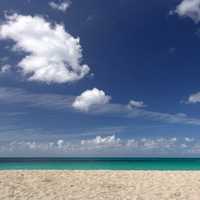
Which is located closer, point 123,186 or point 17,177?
point 123,186

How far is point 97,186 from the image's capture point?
13477 millimetres

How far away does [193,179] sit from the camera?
1606cm

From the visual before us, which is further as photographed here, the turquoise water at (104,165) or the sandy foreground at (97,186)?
the turquoise water at (104,165)

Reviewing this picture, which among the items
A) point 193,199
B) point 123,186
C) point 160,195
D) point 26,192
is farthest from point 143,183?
point 26,192

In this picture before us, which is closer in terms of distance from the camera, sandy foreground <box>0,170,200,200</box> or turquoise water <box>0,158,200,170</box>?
sandy foreground <box>0,170,200,200</box>

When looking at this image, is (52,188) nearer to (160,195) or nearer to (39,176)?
(39,176)

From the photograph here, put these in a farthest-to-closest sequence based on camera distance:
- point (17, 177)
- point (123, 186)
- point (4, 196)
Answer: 1. point (17, 177)
2. point (123, 186)
3. point (4, 196)

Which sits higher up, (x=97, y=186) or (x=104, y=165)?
(x=97, y=186)

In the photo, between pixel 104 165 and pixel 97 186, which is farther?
pixel 104 165

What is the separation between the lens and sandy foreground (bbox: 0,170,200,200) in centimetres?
1148

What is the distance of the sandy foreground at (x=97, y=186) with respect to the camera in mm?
11478

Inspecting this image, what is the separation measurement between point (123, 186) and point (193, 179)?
4.68 metres

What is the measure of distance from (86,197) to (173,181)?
5.94 metres

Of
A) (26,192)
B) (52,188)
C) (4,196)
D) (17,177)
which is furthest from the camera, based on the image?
(17,177)
